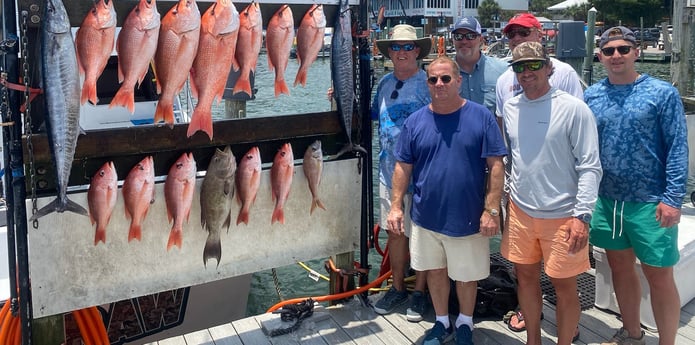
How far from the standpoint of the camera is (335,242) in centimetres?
398

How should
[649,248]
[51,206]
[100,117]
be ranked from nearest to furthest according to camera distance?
[51,206] < [649,248] < [100,117]

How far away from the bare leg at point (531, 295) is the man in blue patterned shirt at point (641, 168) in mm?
444

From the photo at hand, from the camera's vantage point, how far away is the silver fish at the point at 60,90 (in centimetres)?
263

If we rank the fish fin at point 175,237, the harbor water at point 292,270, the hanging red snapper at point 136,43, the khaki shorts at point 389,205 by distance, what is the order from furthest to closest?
1. the harbor water at point 292,270
2. the khaki shorts at point 389,205
3. the fish fin at point 175,237
4. the hanging red snapper at point 136,43

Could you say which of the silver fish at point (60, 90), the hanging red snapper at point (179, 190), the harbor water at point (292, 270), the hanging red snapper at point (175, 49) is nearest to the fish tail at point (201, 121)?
the hanging red snapper at point (175, 49)

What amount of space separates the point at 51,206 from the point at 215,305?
3.30 m

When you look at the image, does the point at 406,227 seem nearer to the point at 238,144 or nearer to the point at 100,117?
the point at 238,144

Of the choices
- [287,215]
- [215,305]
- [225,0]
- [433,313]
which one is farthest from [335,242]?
[215,305]

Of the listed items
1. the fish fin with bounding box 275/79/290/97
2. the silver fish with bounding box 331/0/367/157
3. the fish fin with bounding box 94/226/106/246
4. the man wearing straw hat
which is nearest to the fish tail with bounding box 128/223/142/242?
the fish fin with bounding box 94/226/106/246

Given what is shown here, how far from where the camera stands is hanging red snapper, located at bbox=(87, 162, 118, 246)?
9.85 ft

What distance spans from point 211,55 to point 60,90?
0.70 metres

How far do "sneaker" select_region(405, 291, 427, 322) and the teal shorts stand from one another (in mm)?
1203

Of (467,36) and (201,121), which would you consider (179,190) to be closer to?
(201,121)

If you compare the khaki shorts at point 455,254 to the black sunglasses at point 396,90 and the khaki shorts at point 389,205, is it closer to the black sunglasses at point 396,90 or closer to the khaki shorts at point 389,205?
the khaki shorts at point 389,205
